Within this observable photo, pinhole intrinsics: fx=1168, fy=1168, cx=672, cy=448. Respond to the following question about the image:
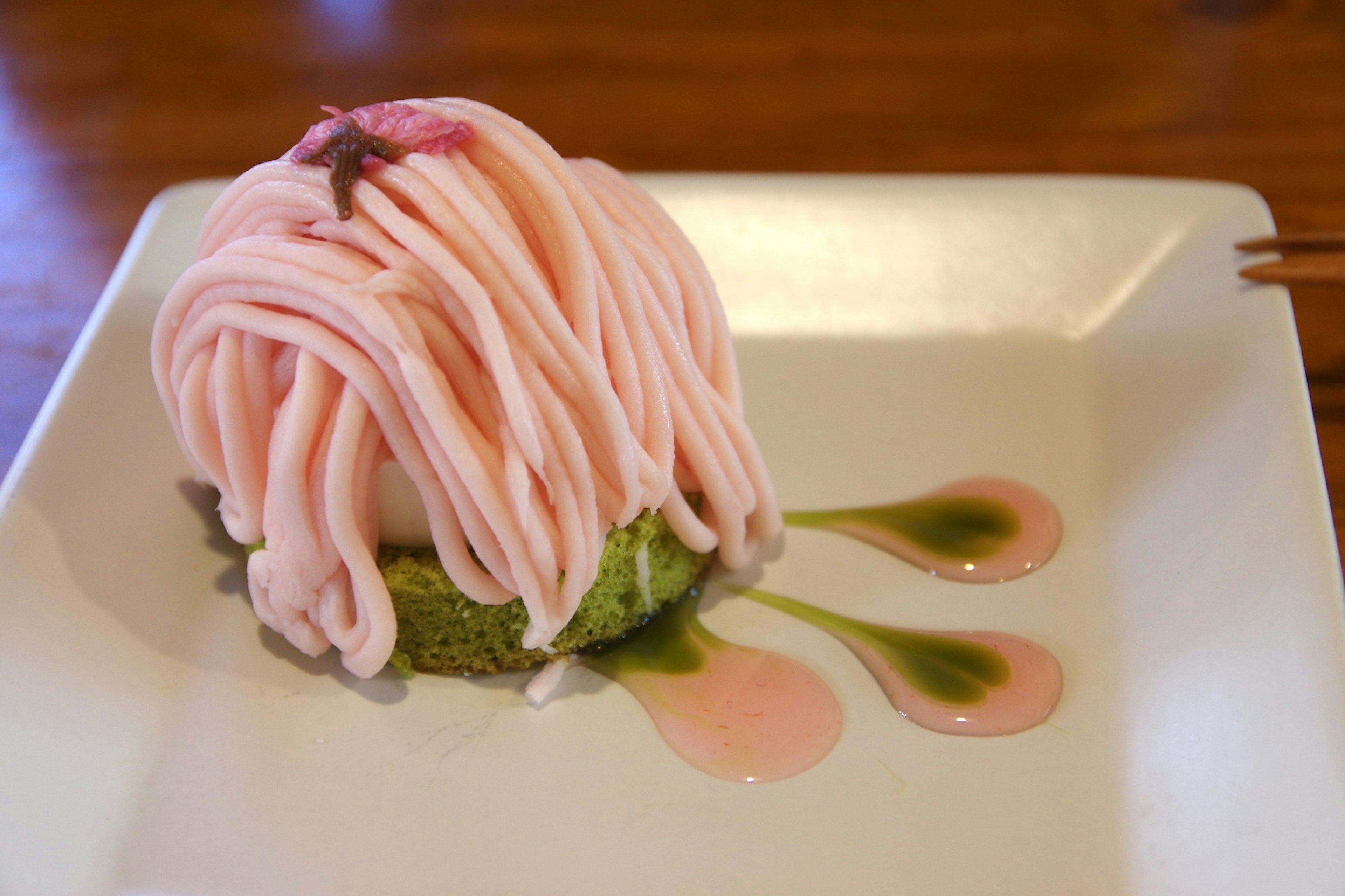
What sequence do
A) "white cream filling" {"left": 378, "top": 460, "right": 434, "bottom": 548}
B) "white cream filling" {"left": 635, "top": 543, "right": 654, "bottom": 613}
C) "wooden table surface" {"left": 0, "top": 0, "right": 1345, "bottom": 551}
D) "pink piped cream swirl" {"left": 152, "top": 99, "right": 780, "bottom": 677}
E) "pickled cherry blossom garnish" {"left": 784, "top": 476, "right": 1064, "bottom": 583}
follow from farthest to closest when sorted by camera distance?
"wooden table surface" {"left": 0, "top": 0, "right": 1345, "bottom": 551} < "pickled cherry blossom garnish" {"left": 784, "top": 476, "right": 1064, "bottom": 583} < "white cream filling" {"left": 635, "top": 543, "right": 654, "bottom": 613} < "white cream filling" {"left": 378, "top": 460, "right": 434, "bottom": 548} < "pink piped cream swirl" {"left": 152, "top": 99, "right": 780, "bottom": 677}

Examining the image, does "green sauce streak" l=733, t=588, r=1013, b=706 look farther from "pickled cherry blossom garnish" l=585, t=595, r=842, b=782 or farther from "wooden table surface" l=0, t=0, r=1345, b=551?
"wooden table surface" l=0, t=0, r=1345, b=551

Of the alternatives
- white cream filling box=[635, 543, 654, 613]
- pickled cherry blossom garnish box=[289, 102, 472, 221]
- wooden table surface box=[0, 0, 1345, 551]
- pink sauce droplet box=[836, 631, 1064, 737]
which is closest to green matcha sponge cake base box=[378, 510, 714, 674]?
white cream filling box=[635, 543, 654, 613]

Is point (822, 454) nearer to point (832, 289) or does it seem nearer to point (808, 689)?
point (832, 289)

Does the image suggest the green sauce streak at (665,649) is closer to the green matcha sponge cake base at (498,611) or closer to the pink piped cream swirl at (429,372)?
the green matcha sponge cake base at (498,611)

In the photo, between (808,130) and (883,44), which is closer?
(808,130)

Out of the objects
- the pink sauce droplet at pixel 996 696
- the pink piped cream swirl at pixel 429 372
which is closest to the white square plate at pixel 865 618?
the pink sauce droplet at pixel 996 696

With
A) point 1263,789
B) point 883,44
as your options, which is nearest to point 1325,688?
point 1263,789
